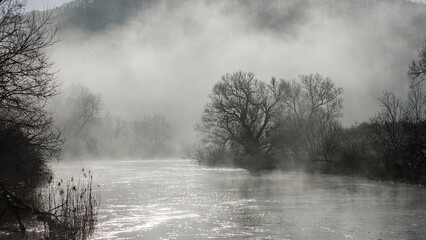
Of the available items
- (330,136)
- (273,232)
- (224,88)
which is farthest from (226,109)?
(273,232)

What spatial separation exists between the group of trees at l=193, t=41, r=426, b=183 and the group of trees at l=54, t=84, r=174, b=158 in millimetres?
21982

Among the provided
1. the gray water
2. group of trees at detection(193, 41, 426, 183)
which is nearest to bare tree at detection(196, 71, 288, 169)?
group of trees at detection(193, 41, 426, 183)

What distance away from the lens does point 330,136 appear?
48.7 metres

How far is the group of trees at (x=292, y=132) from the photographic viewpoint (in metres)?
43.2

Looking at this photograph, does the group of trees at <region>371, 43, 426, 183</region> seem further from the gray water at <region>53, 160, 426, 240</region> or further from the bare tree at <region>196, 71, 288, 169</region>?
the bare tree at <region>196, 71, 288, 169</region>

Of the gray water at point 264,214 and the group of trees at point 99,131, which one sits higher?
the group of trees at point 99,131

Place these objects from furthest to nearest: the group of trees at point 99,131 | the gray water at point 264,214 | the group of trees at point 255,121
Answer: the group of trees at point 99,131 → the group of trees at point 255,121 → the gray water at point 264,214

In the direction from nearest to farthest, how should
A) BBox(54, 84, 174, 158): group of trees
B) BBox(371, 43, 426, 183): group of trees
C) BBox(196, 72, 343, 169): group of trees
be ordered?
1. BBox(371, 43, 426, 183): group of trees
2. BBox(196, 72, 343, 169): group of trees
3. BBox(54, 84, 174, 158): group of trees

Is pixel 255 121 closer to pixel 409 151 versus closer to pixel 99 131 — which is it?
pixel 409 151

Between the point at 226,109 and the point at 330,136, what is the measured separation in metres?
18.8

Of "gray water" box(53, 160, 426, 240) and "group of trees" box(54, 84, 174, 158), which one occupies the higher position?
"group of trees" box(54, 84, 174, 158)

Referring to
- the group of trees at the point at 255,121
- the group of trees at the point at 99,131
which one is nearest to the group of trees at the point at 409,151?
the group of trees at the point at 255,121

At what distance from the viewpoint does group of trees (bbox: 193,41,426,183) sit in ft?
142

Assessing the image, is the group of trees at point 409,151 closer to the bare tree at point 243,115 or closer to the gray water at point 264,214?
the gray water at point 264,214
